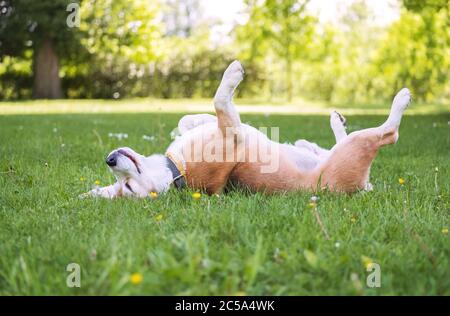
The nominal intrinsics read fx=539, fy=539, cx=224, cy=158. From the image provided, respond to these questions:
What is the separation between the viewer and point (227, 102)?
10.4 feet

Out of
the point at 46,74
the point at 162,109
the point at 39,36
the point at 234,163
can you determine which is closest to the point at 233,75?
the point at 234,163

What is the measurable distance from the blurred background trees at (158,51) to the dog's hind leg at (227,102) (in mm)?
14288

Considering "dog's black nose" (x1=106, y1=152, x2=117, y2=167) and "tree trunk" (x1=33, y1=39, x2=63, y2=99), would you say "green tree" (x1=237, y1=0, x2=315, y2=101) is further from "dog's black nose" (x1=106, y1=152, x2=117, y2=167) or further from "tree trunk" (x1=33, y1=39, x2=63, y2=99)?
"dog's black nose" (x1=106, y1=152, x2=117, y2=167)

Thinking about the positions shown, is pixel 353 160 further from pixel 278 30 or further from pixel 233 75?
pixel 278 30

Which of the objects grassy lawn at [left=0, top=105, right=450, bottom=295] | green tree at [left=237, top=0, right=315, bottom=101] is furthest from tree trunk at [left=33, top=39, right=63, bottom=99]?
grassy lawn at [left=0, top=105, right=450, bottom=295]

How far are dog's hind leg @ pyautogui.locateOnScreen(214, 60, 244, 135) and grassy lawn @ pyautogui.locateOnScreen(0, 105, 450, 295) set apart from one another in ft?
1.46

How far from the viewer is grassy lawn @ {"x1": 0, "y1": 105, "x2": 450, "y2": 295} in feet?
6.47

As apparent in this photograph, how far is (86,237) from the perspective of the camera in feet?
8.09

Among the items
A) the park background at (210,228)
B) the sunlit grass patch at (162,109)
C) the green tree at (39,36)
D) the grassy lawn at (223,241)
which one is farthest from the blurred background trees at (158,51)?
the grassy lawn at (223,241)

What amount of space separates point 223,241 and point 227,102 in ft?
3.40

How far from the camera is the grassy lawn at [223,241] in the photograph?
1.97 metres

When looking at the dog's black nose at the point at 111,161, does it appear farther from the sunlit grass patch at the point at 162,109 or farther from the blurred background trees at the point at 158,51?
the blurred background trees at the point at 158,51

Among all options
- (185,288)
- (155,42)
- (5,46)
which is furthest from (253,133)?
(155,42)


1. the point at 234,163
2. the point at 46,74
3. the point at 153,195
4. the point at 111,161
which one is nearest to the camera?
the point at 111,161
